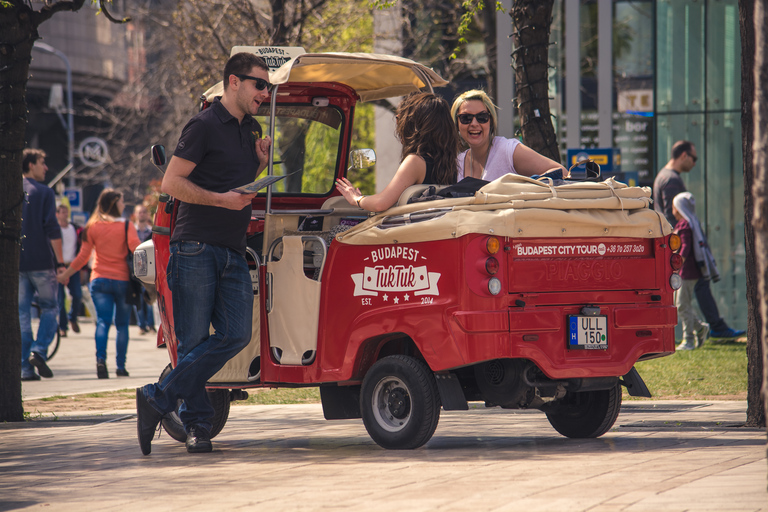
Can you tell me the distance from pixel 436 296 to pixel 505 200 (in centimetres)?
63

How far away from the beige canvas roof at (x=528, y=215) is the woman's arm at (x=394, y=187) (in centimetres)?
10

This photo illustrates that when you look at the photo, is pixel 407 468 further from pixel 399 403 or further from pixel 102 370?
pixel 102 370

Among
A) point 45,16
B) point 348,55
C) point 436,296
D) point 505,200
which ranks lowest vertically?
point 436,296

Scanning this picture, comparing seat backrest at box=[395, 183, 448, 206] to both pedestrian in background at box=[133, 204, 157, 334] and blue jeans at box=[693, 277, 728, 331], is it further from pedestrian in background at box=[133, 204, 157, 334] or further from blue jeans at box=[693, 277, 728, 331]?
pedestrian in background at box=[133, 204, 157, 334]

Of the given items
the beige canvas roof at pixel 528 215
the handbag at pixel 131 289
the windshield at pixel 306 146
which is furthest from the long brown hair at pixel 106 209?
the beige canvas roof at pixel 528 215

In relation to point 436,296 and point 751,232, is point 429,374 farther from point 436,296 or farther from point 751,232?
point 751,232

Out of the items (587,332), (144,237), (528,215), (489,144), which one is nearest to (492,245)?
(528,215)

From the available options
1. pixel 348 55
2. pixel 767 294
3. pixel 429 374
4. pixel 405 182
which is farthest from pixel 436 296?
pixel 767 294

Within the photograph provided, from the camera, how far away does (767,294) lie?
3.62 m

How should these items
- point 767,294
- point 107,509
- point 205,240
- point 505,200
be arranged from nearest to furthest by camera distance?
1. point 767,294
2. point 107,509
3. point 505,200
4. point 205,240

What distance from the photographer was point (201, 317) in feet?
20.8

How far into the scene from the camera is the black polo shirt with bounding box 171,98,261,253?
6.32 metres

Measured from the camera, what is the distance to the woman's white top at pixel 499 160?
703 cm

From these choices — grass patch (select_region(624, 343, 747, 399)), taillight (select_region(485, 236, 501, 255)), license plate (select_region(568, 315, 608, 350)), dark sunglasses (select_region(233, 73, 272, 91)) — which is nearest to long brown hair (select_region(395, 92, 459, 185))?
dark sunglasses (select_region(233, 73, 272, 91))
